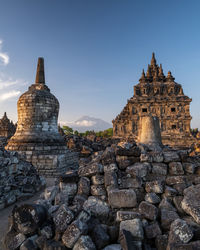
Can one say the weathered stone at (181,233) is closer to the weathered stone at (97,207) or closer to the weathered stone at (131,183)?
the weathered stone at (131,183)

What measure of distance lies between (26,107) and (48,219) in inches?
347

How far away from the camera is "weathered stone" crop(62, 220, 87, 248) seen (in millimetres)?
2279

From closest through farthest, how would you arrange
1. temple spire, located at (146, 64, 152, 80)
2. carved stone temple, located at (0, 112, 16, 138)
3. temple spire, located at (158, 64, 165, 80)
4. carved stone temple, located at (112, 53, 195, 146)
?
carved stone temple, located at (0, 112, 16, 138)
carved stone temple, located at (112, 53, 195, 146)
temple spire, located at (158, 64, 165, 80)
temple spire, located at (146, 64, 152, 80)

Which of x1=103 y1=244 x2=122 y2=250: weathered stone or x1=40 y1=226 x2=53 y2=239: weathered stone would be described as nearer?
x1=103 y1=244 x2=122 y2=250: weathered stone

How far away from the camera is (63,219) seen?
2529 millimetres

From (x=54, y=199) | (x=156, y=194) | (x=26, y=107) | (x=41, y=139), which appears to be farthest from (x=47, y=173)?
(x=156, y=194)

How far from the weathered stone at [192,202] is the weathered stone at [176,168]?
1.37 feet

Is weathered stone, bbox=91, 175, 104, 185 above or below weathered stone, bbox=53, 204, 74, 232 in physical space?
above

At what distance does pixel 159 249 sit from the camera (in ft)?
7.50

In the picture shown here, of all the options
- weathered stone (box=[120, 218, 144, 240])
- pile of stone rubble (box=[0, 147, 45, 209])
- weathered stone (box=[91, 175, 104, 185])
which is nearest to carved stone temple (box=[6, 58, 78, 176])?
pile of stone rubble (box=[0, 147, 45, 209])

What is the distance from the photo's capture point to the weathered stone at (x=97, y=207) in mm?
2908

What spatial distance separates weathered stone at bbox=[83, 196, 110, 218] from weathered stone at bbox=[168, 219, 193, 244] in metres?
1.11

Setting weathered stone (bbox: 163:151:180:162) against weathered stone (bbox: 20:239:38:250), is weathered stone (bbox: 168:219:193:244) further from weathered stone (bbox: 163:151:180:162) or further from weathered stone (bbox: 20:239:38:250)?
weathered stone (bbox: 20:239:38:250)

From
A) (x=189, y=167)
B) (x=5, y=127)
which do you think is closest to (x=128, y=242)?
(x=189, y=167)
